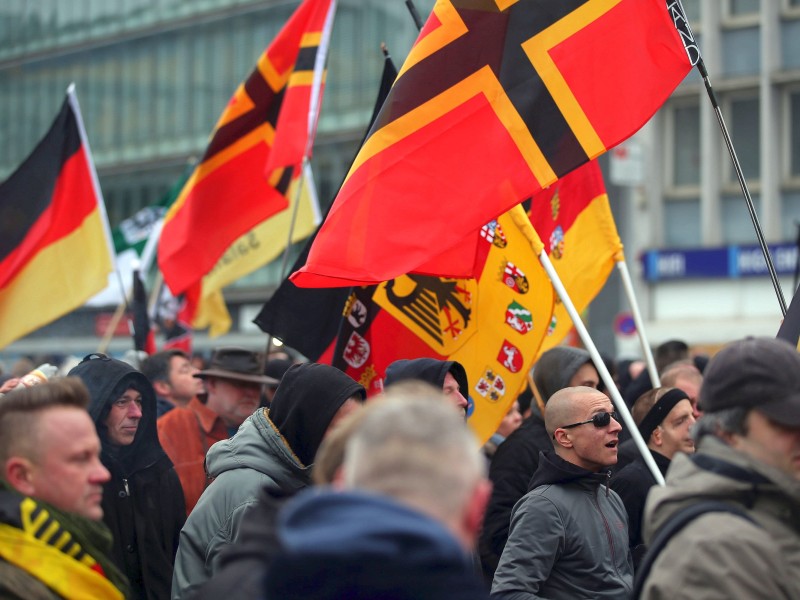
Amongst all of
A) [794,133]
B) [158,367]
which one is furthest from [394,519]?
[794,133]

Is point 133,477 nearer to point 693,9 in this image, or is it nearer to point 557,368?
point 557,368

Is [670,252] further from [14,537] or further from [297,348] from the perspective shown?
[14,537]

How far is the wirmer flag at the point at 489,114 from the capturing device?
18.4ft

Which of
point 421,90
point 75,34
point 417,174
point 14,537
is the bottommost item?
point 14,537

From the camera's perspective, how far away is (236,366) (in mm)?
7648

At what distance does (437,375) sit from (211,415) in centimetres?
233

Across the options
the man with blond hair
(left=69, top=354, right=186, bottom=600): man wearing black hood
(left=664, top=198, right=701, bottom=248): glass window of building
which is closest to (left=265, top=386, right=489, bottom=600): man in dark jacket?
the man with blond hair

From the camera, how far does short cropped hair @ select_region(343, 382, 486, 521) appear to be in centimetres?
240

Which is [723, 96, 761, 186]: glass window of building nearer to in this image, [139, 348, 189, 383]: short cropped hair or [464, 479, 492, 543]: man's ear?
[139, 348, 189, 383]: short cropped hair

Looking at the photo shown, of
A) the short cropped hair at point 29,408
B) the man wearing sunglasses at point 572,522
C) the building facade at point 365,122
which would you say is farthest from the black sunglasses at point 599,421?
the building facade at point 365,122

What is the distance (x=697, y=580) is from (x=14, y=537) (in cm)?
186

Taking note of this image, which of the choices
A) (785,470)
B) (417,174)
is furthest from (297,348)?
(785,470)

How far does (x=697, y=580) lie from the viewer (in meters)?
2.99

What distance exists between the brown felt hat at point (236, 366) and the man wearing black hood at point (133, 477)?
1.70 meters
